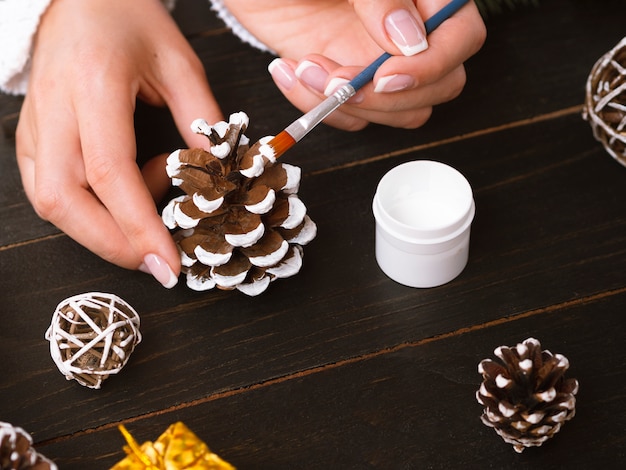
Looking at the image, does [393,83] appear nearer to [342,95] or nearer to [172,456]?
[342,95]

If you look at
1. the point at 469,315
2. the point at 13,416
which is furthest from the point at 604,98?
the point at 13,416

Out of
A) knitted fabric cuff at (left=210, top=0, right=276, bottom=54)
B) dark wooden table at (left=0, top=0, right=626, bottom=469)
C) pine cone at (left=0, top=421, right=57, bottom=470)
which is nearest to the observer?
pine cone at (left=0, top=421, right=57, bottom=470)

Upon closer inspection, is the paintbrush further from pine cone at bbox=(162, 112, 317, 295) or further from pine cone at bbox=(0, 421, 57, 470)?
pine cone at bbox=(0, 421, 57, 470)

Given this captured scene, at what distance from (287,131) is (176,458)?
0.30 m

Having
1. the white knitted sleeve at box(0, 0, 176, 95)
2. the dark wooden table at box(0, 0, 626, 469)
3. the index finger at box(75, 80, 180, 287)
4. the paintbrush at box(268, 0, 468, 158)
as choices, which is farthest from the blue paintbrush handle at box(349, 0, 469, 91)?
the white knitted sleeve at box(0, 0, 176, 95)

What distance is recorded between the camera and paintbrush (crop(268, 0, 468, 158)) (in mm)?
662

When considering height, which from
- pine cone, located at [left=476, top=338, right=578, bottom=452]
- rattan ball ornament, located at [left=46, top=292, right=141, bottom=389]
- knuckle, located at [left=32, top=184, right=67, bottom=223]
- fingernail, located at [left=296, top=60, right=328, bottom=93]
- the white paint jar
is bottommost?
pine cone, located at [left=476, top=338, right=578, bottom=452]

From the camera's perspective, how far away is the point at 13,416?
657 mm

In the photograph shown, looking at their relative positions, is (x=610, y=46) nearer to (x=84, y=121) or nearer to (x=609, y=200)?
(x=609, y=200)

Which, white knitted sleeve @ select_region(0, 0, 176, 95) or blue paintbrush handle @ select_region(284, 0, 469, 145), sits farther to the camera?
white knitted sleeve @ select_region(0, 0, 176, 95)

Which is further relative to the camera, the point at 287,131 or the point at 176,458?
the point at 287,131

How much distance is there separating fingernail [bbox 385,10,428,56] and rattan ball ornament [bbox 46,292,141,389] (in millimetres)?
353

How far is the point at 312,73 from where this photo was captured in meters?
0.73

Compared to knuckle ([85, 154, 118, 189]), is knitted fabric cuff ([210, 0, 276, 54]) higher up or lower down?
lower down
